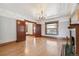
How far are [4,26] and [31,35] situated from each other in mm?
606

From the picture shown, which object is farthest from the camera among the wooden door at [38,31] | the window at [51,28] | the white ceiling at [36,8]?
the wooden door at [38,31]

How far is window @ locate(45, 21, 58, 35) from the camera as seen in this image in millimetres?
2150

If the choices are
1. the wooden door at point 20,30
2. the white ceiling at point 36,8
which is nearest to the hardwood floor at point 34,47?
the wooden door at point 20,30

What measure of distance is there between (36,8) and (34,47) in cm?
82

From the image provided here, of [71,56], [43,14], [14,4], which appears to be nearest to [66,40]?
[71,56]

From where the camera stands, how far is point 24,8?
2.07 m

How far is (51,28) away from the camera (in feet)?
7.31

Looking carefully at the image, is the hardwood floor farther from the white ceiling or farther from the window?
the white ceiling

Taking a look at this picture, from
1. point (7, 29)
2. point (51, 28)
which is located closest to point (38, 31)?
point (51, 28)

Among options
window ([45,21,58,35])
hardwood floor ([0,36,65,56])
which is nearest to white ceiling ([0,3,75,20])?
window ([45,21,58,35])

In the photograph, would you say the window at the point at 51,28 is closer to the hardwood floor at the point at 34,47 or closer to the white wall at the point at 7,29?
the hardwood floor at the point at 34,47

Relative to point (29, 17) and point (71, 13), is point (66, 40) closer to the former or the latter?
point (71, 13)

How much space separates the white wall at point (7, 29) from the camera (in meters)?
2.04

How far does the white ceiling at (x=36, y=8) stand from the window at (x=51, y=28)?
169 mm
